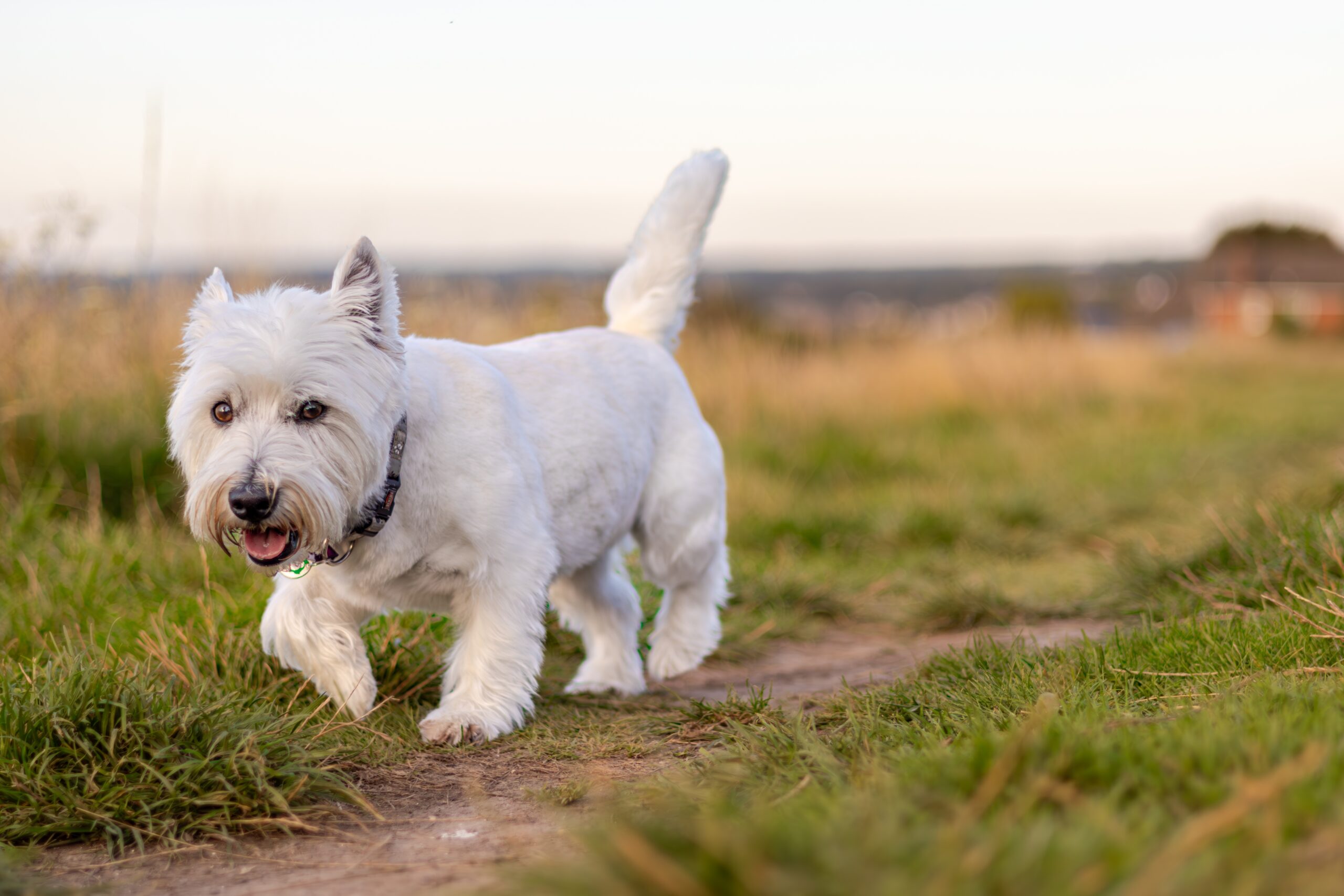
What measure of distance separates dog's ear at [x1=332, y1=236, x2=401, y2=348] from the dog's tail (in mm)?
1669

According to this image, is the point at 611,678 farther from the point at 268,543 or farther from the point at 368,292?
the point at 368,292

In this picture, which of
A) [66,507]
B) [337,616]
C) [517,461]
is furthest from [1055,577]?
[66,507]

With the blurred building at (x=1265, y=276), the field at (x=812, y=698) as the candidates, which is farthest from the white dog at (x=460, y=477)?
the blurred building at (x=1265, y=276)

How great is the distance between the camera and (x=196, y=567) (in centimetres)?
518

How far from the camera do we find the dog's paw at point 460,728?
3527mm

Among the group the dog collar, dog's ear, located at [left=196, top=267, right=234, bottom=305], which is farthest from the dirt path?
dog's ear, located at [left=196, top=267, right=234, bottom=305]

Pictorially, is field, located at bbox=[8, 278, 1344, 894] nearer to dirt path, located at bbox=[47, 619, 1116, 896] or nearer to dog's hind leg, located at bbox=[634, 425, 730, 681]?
dirt path, located at bbox=[47, 619, 1116, 896]

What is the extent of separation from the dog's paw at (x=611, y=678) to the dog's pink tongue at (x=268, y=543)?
1.49 m

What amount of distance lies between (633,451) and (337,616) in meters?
1.22

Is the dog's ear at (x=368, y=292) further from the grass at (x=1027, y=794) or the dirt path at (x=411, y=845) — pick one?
the grass at (x=1027, y=794)

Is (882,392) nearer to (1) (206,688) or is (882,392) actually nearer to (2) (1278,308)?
(1) (206,688)

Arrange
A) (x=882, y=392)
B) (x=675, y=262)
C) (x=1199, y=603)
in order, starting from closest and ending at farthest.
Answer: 1. (x=1199, y=603)
2. (x=675, y=262)
3. (x=882, y=392)

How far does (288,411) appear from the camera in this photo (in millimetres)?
3137

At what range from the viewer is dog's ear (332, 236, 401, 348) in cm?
328
